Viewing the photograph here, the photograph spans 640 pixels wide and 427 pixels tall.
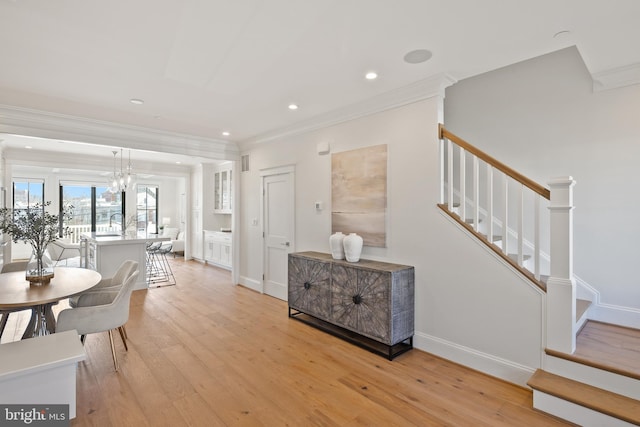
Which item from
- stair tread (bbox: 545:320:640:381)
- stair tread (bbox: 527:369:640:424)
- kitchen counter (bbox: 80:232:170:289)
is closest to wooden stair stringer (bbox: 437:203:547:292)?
stair tread (bbox: 545:320:640:381)

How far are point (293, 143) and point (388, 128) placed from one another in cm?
174

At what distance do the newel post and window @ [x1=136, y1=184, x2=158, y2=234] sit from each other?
10.3 meters

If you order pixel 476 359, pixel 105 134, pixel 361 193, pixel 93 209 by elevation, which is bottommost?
pixel 476 359

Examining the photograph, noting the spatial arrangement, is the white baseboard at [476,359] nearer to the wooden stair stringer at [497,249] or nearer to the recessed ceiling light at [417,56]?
the wooden stair stringer at [497,249]

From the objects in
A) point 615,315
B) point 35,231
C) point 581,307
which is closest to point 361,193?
point 581,307

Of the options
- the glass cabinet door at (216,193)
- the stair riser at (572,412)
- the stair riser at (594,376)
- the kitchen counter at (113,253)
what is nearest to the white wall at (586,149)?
the stair riser at (594,376)

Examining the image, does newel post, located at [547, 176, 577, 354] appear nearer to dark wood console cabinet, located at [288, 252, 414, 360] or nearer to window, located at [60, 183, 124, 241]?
dark wood console cabinet, located at [288, 252, 414, 360]

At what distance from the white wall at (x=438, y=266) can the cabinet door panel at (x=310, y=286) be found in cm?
55

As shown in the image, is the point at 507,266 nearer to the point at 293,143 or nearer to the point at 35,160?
the point at 293,143

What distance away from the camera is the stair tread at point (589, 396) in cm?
191

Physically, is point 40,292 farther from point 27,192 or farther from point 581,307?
point 27,192

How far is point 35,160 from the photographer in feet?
21.3

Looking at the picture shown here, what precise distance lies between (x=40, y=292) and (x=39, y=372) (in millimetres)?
1012

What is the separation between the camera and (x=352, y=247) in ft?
11.5
